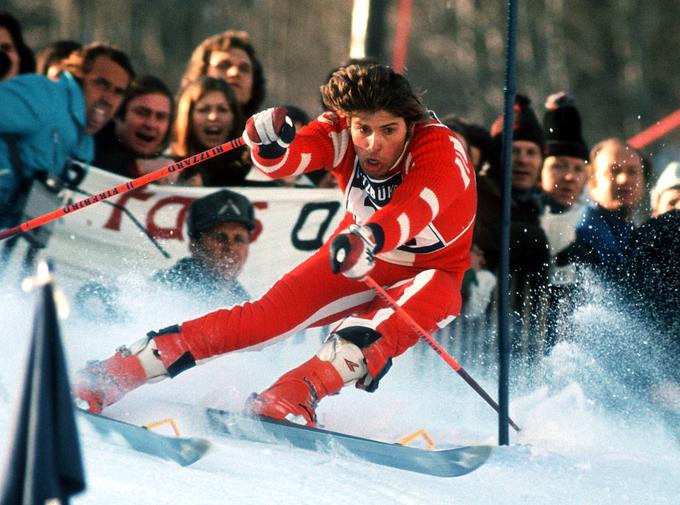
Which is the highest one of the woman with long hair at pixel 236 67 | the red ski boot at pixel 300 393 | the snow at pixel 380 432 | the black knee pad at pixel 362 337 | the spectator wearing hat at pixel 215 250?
the woman with long hair at pixel 236 67

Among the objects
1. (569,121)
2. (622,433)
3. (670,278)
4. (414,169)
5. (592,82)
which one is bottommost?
(622,433)

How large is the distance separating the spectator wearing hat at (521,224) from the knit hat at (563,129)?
0.09 m

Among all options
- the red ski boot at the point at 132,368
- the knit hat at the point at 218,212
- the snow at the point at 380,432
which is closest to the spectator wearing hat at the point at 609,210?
the snow at the point at 380,432

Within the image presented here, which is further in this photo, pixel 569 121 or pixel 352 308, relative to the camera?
pixel 569 121

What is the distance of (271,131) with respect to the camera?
4.13 meters

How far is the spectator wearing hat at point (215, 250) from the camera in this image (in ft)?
18.1

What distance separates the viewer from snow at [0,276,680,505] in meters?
3.51

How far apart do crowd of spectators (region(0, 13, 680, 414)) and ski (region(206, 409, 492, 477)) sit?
1.74 meters

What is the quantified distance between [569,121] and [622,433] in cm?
210

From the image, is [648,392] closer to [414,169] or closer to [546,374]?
[546,374]

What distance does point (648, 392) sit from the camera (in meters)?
5.35

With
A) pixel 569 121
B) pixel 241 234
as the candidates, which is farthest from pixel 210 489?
pixel 569 121

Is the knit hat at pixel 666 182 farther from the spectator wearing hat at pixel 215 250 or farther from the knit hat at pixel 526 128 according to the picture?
the spectator wearing hat at pixel 215 250

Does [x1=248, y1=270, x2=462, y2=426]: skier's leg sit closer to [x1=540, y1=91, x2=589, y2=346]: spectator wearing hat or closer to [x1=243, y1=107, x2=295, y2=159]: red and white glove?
[x1=243, y1=107, x2=295, y2=159]: red and white glove
